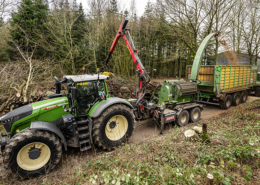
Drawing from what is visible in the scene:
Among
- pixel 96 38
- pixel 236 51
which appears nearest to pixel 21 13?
pixel 96 38

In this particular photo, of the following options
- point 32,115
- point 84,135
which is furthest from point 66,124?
point 32,115

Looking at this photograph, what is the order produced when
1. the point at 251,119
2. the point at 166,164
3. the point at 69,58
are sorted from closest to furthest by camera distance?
the point at 166,164 → the point at 251,119 → the point at 69,58

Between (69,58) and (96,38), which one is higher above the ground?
(96,38)

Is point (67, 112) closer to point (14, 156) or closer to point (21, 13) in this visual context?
point (14, 156)

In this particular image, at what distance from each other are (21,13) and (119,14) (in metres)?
7.50

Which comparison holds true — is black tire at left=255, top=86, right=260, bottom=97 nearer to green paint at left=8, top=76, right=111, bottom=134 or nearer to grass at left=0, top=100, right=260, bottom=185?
grass at left=0, top=100, right=260, bottom=185

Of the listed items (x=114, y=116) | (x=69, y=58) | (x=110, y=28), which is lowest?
(x=114, y=116)

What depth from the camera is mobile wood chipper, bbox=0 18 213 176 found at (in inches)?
126

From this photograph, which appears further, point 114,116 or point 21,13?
point 21,13

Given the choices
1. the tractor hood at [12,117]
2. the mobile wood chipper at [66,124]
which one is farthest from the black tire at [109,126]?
the tractor hood at [12,117]

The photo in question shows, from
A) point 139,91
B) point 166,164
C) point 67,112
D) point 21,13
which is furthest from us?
point 21,13

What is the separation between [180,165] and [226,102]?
7.42m

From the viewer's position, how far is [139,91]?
621 centimetres

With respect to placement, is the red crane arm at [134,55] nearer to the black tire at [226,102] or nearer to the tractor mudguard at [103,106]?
the tractor mudguard at [103,106]
